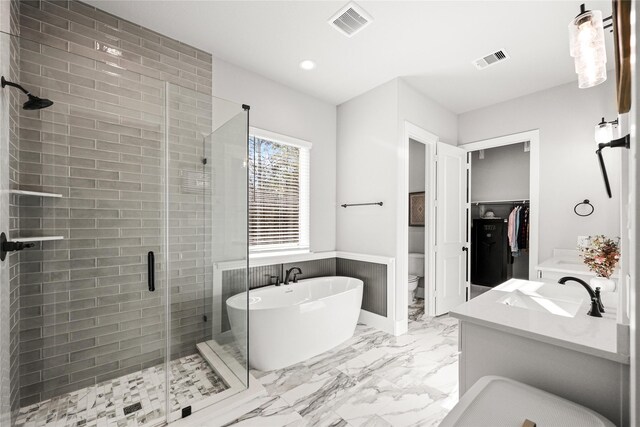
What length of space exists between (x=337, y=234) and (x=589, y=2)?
3011 mm

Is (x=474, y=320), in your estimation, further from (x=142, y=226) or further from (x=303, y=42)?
(x=303, y=42)

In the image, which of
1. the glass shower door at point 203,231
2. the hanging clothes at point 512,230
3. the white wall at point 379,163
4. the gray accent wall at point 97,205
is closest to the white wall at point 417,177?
the white wall at point 379,163

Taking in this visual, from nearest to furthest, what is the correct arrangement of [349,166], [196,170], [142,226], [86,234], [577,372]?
[577,372]
[86,234]
[142,226]
[196,170]
[349,166]

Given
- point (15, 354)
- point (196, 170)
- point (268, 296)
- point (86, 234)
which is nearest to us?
point (15, 354)

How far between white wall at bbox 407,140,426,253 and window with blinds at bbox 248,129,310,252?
204 centimetres

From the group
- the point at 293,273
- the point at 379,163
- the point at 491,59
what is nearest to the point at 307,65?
the point at 379,163

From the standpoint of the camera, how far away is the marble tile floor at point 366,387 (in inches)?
68.2

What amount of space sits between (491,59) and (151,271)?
11.5ft

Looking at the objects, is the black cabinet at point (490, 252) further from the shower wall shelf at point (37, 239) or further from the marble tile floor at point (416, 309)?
the shower wall shelf at point (37, 239)

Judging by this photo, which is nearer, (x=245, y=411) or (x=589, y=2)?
(x=245, y=411)

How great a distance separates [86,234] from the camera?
179cm

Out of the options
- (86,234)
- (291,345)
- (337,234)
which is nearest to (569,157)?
(337,234)

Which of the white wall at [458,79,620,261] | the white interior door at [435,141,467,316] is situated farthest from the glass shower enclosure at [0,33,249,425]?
the white wall at [458,79,620,261]

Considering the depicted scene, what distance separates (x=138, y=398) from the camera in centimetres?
176
